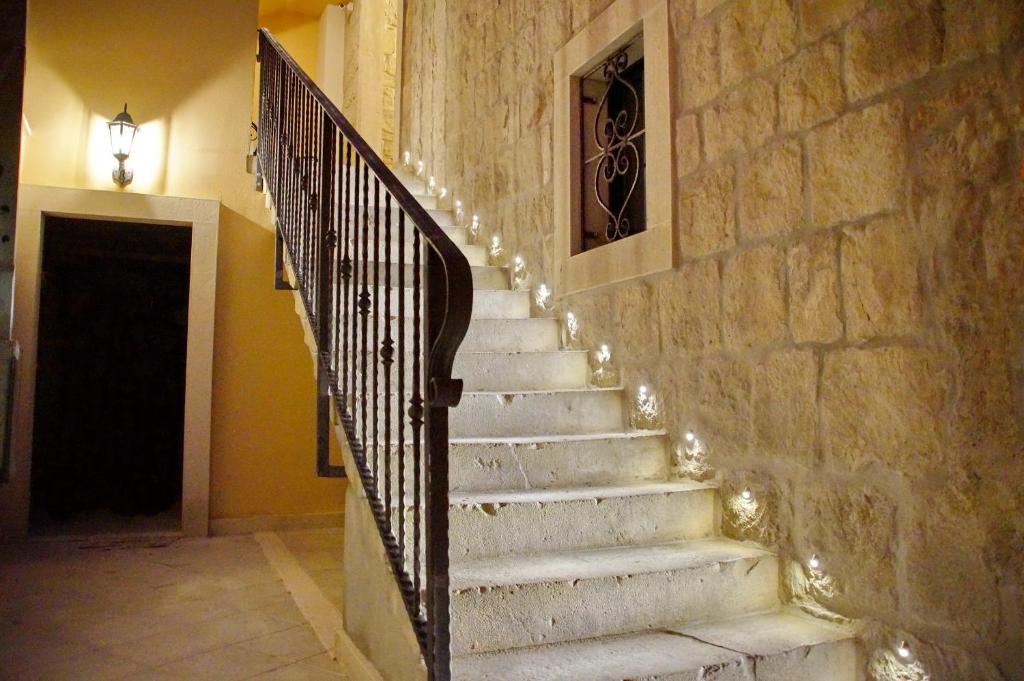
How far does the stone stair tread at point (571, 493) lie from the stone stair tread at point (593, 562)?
6.2 inches

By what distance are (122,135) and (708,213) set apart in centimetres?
396

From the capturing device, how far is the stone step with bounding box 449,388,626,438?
268 centimetres

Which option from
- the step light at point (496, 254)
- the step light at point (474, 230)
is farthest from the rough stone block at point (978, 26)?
the step light at point (474, 230)

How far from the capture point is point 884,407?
1.84 metres

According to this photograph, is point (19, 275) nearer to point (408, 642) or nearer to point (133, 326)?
point (133, 326)

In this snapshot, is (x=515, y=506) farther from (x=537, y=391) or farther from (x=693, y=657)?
(x=537, y=391)

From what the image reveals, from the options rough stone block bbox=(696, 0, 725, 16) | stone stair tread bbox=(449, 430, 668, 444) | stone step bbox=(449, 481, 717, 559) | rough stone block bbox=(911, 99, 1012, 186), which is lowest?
stone step bbox=(449, 481, 717, 559)

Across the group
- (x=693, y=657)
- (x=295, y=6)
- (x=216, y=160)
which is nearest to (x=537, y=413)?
(x=693, y=657)

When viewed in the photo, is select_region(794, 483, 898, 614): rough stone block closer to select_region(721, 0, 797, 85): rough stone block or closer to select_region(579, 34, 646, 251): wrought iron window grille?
select_region(721, 0, 797, 85): rough stone block

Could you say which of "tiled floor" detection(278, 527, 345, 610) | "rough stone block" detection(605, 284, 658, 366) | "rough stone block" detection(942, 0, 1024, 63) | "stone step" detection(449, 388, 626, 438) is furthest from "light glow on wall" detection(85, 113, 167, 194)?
"rough stone block" detection(942, 0, 1024, 63)

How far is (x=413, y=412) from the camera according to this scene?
5.49ft

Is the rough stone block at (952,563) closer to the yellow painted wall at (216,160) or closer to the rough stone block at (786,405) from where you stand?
the rough stone block at (786,405)

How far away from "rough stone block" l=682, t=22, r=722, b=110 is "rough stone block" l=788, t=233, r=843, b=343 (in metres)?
0.73

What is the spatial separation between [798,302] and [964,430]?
1.99 feet
